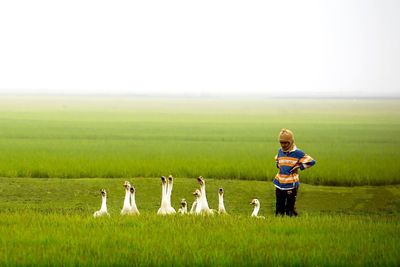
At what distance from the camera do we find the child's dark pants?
12.5 metres

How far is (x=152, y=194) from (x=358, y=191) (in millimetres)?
4902

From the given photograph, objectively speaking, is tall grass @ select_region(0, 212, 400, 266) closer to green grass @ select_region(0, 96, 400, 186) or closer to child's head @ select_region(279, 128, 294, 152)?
child's head @ select_region(279, 128, 294, 152)

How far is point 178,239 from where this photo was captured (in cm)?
1098

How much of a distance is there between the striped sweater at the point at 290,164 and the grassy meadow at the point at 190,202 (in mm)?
567

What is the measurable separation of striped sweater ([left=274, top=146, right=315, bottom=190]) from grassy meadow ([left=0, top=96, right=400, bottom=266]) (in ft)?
1.86

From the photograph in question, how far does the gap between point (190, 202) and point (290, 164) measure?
256 inches

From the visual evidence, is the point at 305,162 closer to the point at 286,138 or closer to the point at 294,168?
the point at 294,168

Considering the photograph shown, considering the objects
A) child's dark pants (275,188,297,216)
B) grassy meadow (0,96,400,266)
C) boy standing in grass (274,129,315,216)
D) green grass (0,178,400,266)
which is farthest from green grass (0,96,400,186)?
boy standing in grass (274,129,315,216)

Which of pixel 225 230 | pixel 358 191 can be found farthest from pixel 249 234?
pixel 358 191

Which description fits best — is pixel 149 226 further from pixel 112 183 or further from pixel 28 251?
pixel 112 183

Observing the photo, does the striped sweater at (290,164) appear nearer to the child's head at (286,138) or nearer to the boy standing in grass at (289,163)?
the boy standing in grass at (289,163)

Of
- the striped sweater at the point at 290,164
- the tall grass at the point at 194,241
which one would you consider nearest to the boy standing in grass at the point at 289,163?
the striped sweater at the point at 290,164

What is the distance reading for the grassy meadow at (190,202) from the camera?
1009cm

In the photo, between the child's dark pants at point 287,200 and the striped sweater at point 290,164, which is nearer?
the striped sweater at point 290,164
